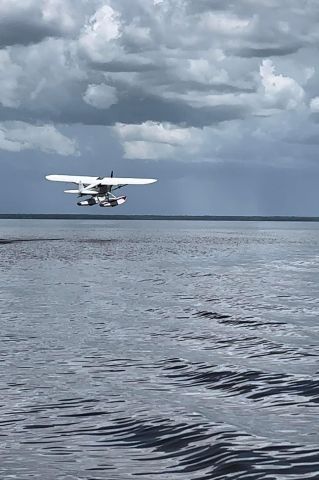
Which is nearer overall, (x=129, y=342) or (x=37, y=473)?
(x=37, y=473)

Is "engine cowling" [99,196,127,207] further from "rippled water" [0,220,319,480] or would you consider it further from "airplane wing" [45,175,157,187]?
"rippled water" [0,220,319,480]

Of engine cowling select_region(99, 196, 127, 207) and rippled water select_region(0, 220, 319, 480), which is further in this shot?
engine cowling select_region(99, 196, 127, 207)

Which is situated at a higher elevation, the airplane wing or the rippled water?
the airplane wing

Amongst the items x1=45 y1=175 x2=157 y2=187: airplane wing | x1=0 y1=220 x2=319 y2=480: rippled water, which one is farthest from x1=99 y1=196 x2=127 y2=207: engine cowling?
x1=0 y1=220 x2=319 y2=480: rippled water

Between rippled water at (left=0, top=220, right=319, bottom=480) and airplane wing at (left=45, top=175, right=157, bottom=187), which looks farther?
airplane wing at (left=45, top=175, right=157, bottom=187)

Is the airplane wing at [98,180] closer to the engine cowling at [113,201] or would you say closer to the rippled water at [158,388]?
the engine cowling at [113,201]

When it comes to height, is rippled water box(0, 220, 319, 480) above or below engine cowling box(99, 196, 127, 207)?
below

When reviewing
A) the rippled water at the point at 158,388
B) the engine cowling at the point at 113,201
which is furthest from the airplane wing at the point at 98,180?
the rippled water at the point at 158,388

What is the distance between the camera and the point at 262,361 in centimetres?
1770

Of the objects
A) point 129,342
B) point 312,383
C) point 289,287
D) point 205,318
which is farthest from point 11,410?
point 289,287

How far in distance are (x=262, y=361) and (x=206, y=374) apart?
7.27 ft

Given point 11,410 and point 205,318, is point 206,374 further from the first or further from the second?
point 205,318

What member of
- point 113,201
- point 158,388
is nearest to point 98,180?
point 113,201

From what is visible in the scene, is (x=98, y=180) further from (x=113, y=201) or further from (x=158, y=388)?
(x=158, y=388)
